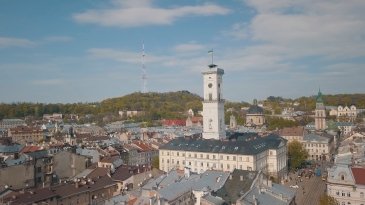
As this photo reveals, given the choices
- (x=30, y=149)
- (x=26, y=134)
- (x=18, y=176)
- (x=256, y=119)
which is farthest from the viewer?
(x=256, y=119)

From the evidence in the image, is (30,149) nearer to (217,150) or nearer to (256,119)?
(217,150)

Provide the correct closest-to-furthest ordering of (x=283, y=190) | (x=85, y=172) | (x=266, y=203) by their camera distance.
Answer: (x=266, y=203) → (x=283, y=190) → (x=85, y=172)

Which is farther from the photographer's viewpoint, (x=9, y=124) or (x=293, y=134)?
(x=9, y=124)

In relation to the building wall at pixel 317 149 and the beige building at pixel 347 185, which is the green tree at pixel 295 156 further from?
the beige building at pixel 347 185

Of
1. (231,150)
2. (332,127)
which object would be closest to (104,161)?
(231,150)

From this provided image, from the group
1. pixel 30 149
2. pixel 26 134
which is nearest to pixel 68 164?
pixel 30 149

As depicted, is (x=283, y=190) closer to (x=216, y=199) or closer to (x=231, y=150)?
(x=216, y=199)
